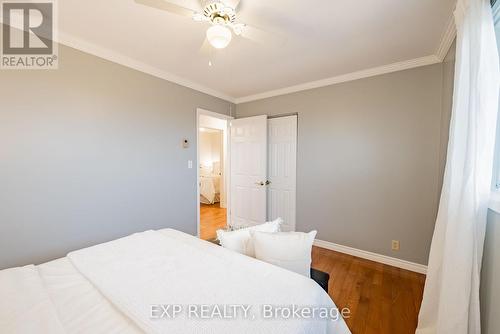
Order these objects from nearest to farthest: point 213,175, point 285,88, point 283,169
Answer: point 285,88 → point 283,169 → point 213,175

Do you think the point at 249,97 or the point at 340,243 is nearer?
the point at 340,243

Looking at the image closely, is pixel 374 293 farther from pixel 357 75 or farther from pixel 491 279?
pixel 357 75

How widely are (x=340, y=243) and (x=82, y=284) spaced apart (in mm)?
2857

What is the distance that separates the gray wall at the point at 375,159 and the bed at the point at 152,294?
194 cm

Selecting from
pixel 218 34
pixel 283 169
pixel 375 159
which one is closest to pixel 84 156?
pixel 218 34

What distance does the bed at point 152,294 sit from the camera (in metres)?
0.85

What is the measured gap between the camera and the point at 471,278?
1128mm

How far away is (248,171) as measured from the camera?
3.64m

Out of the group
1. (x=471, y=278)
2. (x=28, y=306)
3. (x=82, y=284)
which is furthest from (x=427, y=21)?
(x=28, y=306)

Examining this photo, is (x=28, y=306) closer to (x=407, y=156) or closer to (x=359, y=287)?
(x=359, y=287)

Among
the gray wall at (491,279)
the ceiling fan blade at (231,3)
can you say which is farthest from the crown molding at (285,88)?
the gray wall at (491,279)

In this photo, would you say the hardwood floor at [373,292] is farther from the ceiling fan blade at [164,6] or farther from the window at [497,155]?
the ceiling fan blade at [164,6]

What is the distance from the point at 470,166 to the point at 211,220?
4016 mm

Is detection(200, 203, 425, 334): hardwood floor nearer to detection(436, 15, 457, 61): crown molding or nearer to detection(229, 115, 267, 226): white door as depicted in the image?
detection(229, 115, 267, 226): white door
